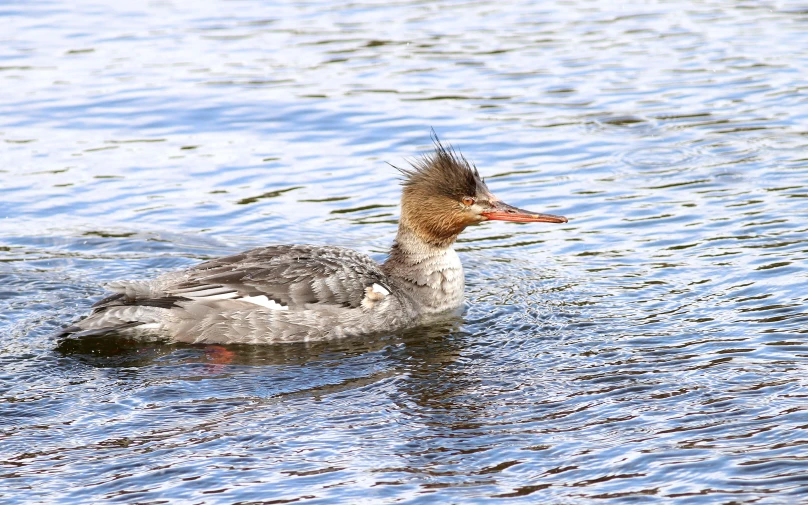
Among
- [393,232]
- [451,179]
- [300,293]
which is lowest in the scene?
[393,232]

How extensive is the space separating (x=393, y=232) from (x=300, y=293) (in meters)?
2.64

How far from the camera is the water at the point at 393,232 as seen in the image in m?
6.96

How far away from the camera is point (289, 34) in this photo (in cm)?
1830

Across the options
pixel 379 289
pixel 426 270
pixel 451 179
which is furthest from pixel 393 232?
pixel 379 289

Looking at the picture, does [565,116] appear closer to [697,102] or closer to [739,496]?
[697,102]

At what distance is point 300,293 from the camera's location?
938cm

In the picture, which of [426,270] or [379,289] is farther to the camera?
[426,270]

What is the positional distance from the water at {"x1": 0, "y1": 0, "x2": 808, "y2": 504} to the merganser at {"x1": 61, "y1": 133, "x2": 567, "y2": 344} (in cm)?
19

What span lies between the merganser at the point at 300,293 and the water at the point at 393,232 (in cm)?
19

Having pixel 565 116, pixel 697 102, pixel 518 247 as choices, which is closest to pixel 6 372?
pixel 518 247

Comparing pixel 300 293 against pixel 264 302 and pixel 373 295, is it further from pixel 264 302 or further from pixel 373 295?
pixel 373 295

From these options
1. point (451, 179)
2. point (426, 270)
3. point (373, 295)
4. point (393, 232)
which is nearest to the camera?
point (373, 295)

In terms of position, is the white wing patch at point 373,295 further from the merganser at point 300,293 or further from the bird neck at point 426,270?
the bird neck at point 426,270

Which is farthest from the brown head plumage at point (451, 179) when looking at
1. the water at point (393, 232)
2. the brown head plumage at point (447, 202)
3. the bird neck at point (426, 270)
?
the water at point (393, 232)
